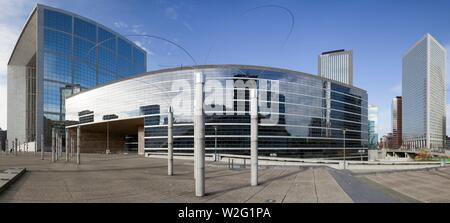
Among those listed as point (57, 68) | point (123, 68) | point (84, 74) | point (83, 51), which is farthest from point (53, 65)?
point (123, 68)

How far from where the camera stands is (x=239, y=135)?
8056cm

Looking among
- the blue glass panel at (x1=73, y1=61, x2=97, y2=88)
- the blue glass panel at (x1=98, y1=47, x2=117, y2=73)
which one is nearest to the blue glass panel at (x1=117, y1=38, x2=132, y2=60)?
the blue glass panel at (x1=98, y1=47, x2=117, y2=73)

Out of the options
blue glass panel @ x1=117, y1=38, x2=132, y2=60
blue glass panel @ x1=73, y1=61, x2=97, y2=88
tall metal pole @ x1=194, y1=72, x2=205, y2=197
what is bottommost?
tall metal pole @ x1=194, y1=72, x2=205, y2=197

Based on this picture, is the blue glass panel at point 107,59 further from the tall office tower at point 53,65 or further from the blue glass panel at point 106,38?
the blue glass panel at point 106,38

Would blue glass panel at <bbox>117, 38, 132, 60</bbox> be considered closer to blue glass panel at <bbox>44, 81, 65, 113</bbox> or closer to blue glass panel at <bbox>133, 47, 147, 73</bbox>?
blue glass panel at <bbox>133, 47, 147, 73</bbox>

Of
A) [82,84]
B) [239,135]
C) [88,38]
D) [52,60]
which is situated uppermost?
[88,38]

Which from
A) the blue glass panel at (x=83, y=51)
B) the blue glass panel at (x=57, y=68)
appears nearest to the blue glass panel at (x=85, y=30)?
the blue glass panel at (x=83, y=51)

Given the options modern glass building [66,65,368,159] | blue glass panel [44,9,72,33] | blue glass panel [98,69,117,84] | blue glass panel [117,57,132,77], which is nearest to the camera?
modern glass building [66,65,368,159]

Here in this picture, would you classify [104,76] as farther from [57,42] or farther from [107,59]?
[57,42]

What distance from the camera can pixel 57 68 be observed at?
11056 centimetres

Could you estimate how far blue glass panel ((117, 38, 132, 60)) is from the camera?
5389 inches

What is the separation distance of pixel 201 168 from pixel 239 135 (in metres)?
70.3
